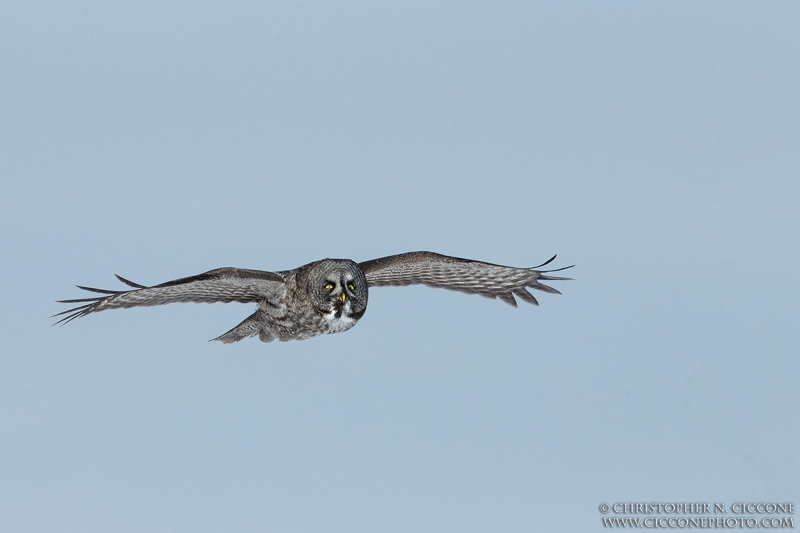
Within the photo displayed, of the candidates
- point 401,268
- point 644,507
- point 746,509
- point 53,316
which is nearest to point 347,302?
point 401,268

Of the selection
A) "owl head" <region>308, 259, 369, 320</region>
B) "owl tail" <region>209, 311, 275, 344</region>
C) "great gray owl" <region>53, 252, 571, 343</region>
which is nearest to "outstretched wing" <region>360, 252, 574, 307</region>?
"great gray owl" <region>53, 252, 571, 343</region>

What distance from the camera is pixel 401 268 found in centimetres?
1756

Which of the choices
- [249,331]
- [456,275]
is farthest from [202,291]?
[456,275]

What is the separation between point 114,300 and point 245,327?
116 inches

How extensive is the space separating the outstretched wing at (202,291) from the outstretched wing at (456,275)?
6.01 ft

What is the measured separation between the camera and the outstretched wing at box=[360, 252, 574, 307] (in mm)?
17203

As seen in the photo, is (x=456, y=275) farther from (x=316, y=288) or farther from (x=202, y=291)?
(x=202, y=291)

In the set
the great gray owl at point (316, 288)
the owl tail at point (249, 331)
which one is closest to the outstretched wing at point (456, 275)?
the great gray owl at point (316, 288)

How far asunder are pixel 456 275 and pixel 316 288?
10.3ft

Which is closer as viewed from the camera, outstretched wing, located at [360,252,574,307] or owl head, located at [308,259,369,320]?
owl head, located at [308,259,369,320]

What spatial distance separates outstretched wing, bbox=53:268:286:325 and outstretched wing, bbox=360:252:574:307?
6.01 ft

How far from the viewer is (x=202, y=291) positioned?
16172mm

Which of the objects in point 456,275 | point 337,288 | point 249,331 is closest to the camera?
point 337,288

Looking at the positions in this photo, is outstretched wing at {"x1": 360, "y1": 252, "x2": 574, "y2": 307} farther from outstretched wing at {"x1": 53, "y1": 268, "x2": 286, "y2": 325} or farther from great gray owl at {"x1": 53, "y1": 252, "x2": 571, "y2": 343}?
outstretched wing at {"x1": 53, "y1": 268, "x2": 286, "y2": 325}
